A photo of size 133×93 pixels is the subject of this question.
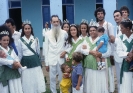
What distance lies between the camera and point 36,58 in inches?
240

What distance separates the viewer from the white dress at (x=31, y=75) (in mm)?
5970

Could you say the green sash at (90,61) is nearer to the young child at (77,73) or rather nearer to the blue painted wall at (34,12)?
the young child at (77,73)

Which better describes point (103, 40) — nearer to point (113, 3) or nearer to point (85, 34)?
point (85, 34)

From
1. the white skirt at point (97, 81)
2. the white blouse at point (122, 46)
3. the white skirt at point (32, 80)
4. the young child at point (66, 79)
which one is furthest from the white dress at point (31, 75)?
the white blouse at point (122, 46)

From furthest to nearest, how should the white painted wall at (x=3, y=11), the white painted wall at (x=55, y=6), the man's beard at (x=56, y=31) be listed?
the white painted wall at (x=55, y=6), the white painted wall at (x=3, y=11), the man's beard at (x=56, y=31)

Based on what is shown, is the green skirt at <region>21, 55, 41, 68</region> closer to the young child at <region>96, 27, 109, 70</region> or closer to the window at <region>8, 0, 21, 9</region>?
the young child at <region>96, 27, 109, 70</region>

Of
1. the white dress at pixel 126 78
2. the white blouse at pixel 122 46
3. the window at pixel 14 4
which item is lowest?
the white dress at pixel 126 78

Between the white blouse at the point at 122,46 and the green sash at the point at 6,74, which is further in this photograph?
the green sash at the point at 6,74

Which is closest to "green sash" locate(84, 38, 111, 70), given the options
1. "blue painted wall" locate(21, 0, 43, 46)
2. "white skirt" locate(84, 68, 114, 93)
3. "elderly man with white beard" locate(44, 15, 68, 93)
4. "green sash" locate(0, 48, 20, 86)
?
"white skirt" locate(84, 68, 114, 93)

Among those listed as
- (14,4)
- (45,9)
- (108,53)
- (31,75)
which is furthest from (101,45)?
(14,4)

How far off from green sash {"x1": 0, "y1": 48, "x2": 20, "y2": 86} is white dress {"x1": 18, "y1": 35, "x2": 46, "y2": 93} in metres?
0.87

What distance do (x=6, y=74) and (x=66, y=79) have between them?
1.45 metres

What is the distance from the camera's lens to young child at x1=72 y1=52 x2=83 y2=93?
5516 mm

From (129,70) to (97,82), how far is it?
1.08m
